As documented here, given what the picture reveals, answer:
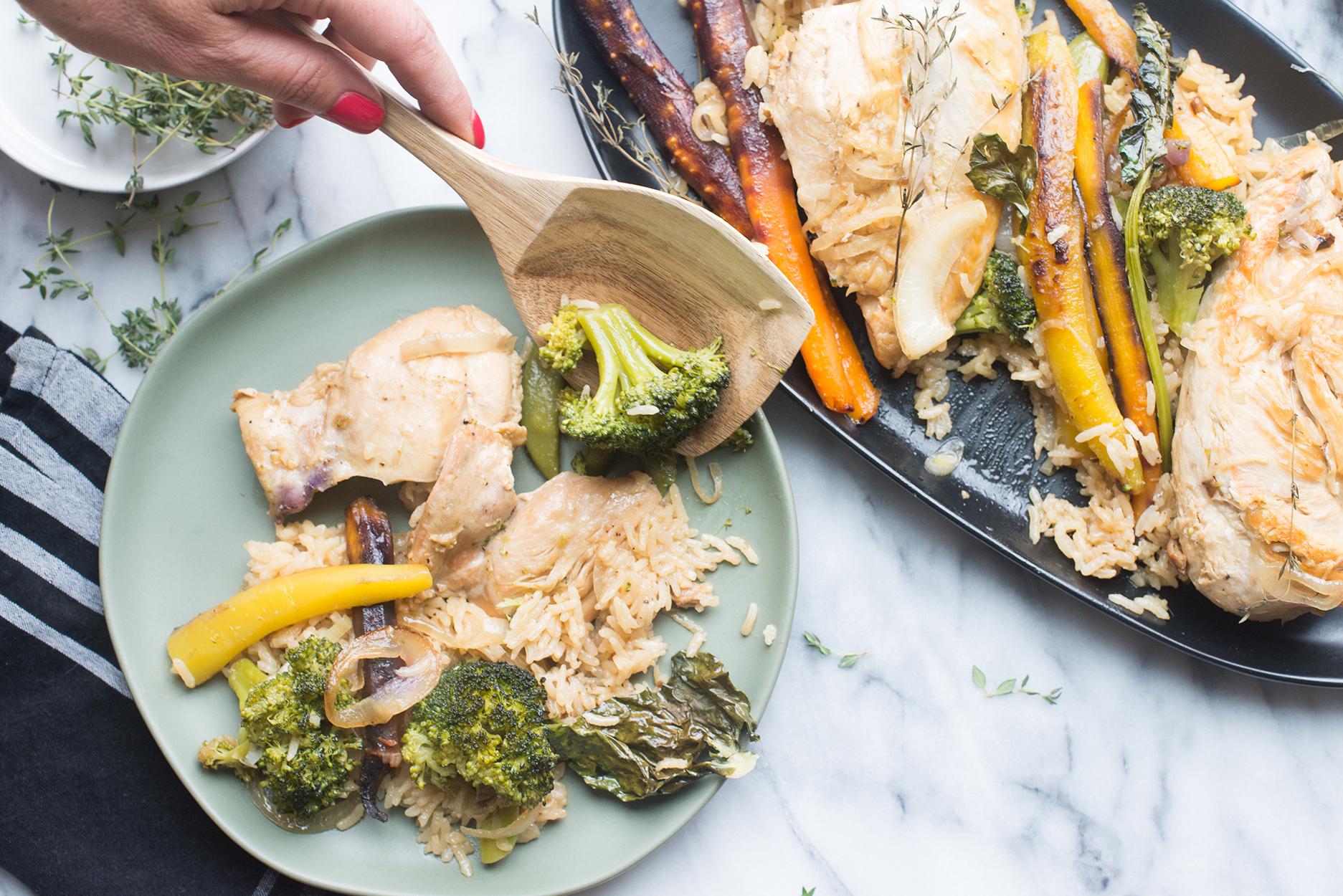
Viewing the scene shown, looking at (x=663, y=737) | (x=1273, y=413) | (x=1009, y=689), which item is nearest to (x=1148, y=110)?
(x=1273, y=413)

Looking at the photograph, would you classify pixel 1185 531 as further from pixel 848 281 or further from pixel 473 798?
pixel 473 798

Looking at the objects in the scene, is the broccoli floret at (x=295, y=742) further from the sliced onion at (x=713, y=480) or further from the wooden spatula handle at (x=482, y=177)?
the wooden spatula handle at (x=482, y=177)

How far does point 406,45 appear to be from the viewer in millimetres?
2541

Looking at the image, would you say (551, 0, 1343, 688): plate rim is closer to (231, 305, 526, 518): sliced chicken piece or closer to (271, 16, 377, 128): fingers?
(271, 16, 377, 128): fingers

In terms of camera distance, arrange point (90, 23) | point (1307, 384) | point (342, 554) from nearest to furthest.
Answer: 1. point (90, 23)
2. point (1307, 384)
3. point (342, 554)

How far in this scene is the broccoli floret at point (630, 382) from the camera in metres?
2.82

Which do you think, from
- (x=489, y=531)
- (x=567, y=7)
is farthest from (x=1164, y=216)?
(x=489, y=531)

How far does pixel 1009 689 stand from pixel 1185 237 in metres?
1.88

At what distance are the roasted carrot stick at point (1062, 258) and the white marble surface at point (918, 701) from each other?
756 millimetres

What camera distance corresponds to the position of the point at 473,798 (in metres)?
2.95

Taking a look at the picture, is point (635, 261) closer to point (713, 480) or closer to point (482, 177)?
point (482, 177)

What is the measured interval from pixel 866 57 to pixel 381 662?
8.99ft

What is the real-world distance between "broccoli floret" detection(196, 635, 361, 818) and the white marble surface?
4.88ft

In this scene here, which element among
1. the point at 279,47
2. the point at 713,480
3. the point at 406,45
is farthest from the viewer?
the point at 713,480
